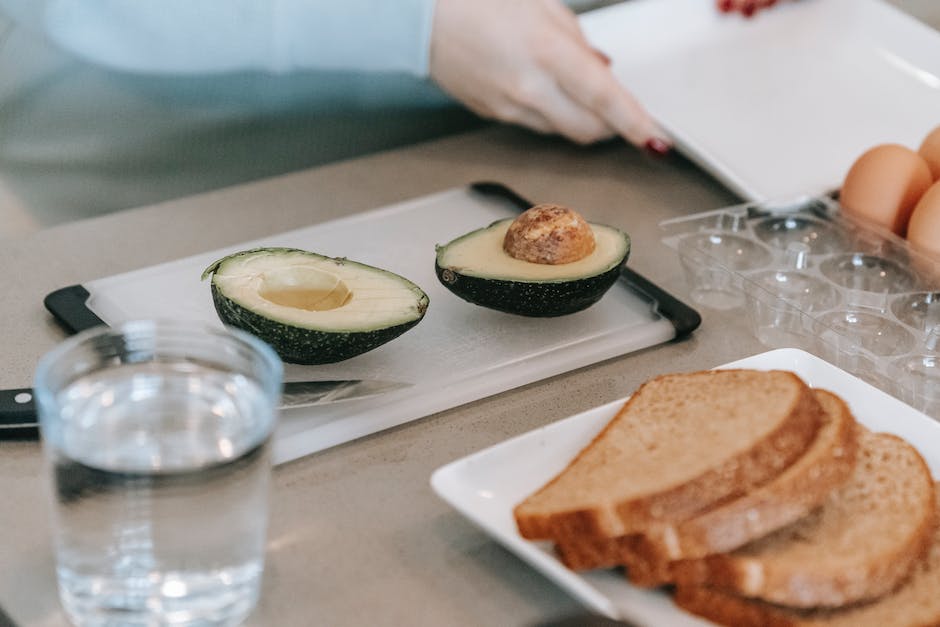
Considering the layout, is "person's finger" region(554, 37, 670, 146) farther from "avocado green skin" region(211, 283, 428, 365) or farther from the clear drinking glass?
the clear drinking glass

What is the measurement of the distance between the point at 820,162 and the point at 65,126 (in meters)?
0.88

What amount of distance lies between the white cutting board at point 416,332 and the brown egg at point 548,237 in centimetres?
8

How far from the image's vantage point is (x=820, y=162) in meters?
1.40

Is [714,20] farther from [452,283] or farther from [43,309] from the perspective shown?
[43,309]

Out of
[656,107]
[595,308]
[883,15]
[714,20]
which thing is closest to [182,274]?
[595,308]

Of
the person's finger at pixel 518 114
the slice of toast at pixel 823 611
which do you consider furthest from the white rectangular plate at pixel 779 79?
the slice of toast at pixel 823 611

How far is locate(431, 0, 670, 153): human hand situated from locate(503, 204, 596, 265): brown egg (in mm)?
388

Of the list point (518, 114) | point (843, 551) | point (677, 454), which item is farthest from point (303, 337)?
point (518, 114)

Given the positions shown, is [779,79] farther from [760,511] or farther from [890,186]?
[760,511]

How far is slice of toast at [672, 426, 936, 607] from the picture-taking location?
72 cm

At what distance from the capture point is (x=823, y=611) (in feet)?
2.40

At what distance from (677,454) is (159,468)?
1.06ft

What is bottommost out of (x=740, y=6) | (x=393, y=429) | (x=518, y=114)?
(x=393, y=429)

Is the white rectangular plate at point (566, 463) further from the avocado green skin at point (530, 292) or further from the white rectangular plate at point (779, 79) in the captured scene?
the white rectangular plate at point (779, 79)
